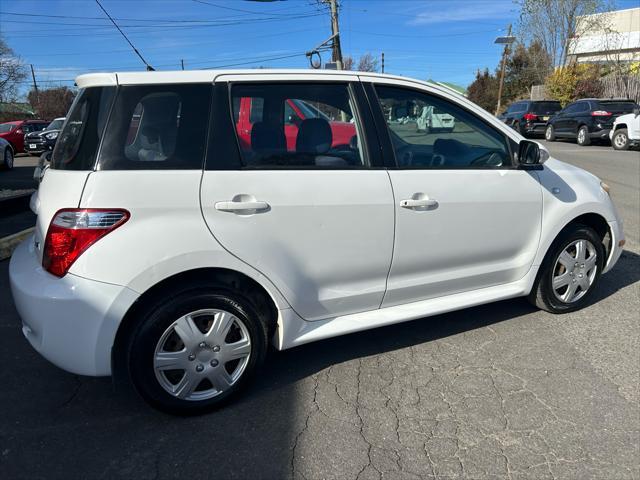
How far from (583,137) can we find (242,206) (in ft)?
63.1

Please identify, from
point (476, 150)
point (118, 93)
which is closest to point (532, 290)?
point (476, 150)

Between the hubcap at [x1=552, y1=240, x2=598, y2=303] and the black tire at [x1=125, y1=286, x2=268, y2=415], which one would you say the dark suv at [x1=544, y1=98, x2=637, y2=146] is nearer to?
the hubcap at [x1=552, y1=240, x2=598, y2=303]

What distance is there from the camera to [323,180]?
2.79 m

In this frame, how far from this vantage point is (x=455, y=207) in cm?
316

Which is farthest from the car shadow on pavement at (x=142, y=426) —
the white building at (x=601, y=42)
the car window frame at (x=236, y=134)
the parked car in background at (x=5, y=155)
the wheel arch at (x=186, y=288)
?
the white building at (x=601, y=42)

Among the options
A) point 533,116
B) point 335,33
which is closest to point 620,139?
point 533,116

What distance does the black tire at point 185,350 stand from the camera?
2449mm

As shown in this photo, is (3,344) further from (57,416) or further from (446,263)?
(446,263)

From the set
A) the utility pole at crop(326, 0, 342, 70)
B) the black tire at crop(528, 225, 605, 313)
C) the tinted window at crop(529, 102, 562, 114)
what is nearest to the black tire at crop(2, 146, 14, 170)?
the black tire at crop(528, 225, 605, 313)

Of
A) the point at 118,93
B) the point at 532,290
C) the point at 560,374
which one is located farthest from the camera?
the point at 532,290

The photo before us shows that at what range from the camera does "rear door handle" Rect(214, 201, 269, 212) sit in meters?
2.54

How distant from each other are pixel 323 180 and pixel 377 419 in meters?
1.37

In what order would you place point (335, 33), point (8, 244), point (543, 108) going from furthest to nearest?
1. point (335, 33)
2. point (543, 108)
3. point (8, 244)

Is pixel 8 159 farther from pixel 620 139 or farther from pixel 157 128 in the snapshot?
pixel 620 139
